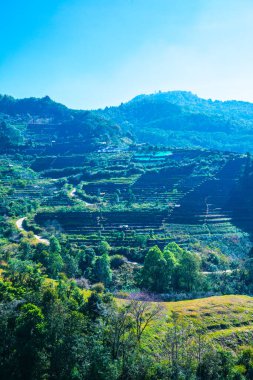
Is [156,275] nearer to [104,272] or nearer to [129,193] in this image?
[104,272]

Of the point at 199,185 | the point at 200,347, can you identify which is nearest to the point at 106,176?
the point at 199,185

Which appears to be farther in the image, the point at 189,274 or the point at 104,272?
the point at 104,272

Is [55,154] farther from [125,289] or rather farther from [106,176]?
[125,289]

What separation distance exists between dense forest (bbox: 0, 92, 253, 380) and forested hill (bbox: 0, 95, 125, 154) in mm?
991

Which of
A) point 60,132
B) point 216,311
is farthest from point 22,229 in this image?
point 60,132

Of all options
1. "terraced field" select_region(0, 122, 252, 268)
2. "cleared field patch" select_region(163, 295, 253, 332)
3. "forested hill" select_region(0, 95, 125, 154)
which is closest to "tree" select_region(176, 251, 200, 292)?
"cleared field patch" select_region(163, 295, 253, 332)

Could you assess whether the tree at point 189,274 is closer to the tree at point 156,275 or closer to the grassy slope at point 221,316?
the tree at point 156,275

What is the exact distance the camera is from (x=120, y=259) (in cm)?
6431

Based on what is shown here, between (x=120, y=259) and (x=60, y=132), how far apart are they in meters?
120

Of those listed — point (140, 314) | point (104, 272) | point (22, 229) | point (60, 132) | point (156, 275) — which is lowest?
point (104, 272)

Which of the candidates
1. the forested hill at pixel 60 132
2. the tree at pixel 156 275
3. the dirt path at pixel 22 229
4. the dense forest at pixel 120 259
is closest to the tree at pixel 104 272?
the dense forest at pixel 120 259

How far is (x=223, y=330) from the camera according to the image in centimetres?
3519

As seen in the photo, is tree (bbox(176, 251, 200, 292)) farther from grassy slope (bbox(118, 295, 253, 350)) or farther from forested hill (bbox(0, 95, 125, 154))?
forested hill (bbox(0, 95, 125, 154))

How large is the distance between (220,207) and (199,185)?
1360cm
